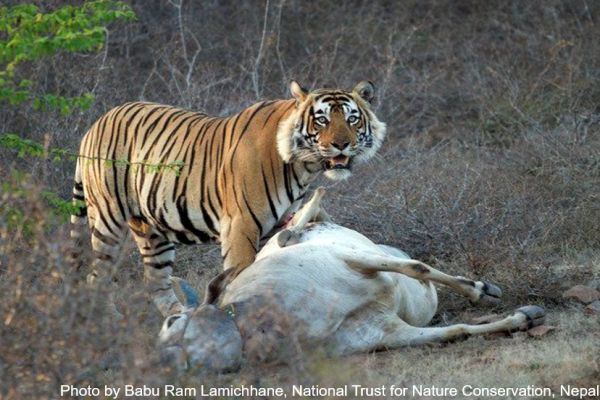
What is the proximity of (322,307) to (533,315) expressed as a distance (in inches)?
44.2

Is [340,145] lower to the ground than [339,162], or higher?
higher

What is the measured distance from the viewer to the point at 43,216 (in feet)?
15.1

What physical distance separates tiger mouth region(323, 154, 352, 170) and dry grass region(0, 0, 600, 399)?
2.40 feet

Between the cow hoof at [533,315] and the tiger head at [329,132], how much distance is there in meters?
1.57

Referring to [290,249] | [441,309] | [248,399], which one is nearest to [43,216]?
[248,399]

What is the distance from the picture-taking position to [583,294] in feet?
22.3

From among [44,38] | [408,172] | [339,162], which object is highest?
[44,38]

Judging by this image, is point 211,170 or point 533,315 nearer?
point 533,315

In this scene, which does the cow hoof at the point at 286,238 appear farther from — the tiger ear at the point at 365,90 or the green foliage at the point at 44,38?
the green foliage at the point at 44,38

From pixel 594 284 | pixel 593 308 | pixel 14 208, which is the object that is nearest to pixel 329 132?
pixel 594 284

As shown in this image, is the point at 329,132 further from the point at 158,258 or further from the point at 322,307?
the point at 158,258

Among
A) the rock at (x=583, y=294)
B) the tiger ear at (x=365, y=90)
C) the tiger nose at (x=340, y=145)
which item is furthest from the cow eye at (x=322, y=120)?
the rock at (x=583, y=294)

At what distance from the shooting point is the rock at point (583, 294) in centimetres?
677

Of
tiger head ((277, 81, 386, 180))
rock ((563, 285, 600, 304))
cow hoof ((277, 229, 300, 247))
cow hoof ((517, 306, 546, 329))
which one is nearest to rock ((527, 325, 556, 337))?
cow hoof ((517, 306, 546, 329))
